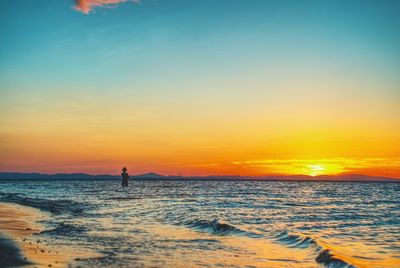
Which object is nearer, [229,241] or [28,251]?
[28,251]

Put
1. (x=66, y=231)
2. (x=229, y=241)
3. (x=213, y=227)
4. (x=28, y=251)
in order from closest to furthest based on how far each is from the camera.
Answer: (x=28, y=251)
(x=229, y=241)
(x=66, y=231)
(x=213, y=227)

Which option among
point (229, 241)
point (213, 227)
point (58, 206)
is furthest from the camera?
point (58, 206)

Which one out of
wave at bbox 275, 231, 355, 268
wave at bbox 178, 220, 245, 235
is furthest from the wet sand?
wave at bbox 178, 220, 245, 235

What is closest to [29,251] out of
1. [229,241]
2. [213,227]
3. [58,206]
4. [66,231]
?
[66,231]

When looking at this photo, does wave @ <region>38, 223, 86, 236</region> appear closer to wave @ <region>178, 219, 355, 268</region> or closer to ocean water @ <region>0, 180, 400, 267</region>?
ocean water @ <region>0, 180, 400, 267</region>

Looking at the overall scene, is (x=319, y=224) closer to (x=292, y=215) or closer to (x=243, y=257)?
(x=292, y=215)

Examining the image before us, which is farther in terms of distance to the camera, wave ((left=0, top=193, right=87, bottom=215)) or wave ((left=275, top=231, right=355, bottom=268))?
wave ((left=0, top=193, right=87, bottom=215))

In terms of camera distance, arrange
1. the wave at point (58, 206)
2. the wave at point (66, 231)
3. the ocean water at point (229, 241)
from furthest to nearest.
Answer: the wave at point (58, 206), the wave at point (66, 231), the ocean water at point (229, 241)

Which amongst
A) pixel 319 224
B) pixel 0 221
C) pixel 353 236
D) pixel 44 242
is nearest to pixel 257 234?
pixel 353 236

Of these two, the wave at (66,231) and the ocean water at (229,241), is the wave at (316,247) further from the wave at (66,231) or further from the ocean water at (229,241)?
the wave at (66,231)

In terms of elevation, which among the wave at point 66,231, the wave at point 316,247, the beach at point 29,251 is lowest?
the wave at point 316,247

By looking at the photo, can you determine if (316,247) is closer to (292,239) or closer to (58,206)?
(292,239)

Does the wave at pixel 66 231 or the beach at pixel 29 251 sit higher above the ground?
the beach at pixel 29 251

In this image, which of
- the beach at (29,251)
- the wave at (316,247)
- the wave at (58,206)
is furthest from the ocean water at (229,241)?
the wave at (58,206)
